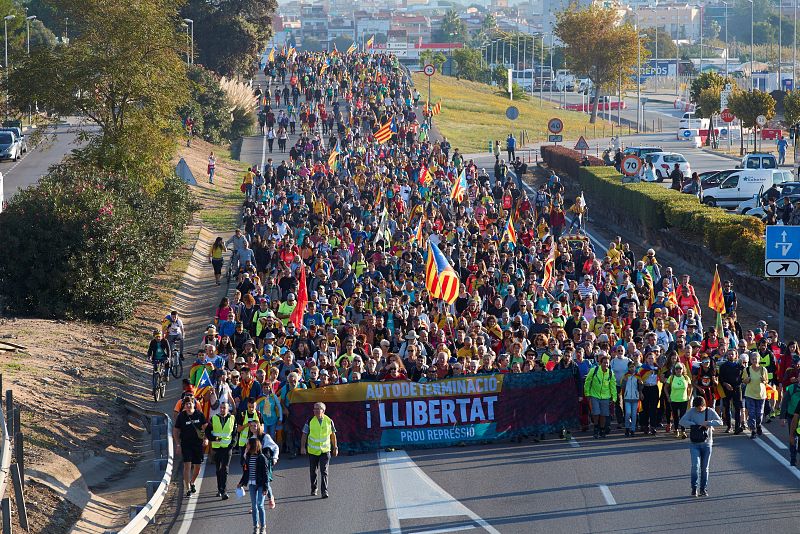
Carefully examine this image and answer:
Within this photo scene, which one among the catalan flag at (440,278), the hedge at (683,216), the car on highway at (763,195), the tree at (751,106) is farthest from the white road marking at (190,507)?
the tree at (751,106)

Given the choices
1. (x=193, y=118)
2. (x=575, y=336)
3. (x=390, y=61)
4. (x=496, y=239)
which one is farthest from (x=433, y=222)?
(x=390, y=61)

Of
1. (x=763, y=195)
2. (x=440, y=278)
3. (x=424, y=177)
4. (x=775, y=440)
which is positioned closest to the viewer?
(x=775, y=440)

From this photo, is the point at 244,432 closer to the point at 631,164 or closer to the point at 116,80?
the point at 116,80

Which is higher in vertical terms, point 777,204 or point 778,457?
point 777,204

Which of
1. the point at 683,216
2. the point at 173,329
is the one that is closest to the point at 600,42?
the point at 683,216

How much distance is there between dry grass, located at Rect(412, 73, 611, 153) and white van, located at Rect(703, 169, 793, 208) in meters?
31.7

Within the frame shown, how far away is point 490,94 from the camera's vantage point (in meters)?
117

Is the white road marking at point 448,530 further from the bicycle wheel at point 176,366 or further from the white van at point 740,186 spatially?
the white van at point 740,186

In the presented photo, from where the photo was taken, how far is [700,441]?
53.7 ft

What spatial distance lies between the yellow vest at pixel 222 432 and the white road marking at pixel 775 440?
25.6 ft

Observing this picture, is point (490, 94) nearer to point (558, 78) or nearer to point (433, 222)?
point (558, 78)

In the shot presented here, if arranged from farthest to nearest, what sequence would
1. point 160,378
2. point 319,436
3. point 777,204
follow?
1. point 777,204
2. point 160,378
3. point 319,436

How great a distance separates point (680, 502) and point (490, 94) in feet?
334

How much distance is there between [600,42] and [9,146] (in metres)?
54.9
